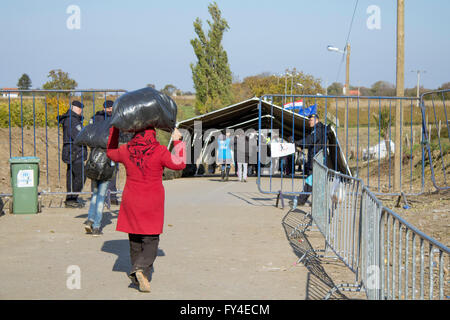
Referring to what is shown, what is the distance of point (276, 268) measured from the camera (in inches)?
266

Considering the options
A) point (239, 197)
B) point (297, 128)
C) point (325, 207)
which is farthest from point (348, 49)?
point (325, 207)

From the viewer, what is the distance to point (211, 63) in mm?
37281

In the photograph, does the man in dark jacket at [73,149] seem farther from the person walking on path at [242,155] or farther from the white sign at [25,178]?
the person walking on path at [242,155]

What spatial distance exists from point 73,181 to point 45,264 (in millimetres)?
4727

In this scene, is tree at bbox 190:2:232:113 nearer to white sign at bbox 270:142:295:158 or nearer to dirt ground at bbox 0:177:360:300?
white sign at bbox 270:142:295:158

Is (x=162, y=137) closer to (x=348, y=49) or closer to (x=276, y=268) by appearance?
(x=276, y=268)

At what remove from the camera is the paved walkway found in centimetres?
575

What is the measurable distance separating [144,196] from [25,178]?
575cm

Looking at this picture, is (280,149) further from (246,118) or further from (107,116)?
(246,118)

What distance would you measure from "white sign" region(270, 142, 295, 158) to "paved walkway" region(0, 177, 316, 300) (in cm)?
204

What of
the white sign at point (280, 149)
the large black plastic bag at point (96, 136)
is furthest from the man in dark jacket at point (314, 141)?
the large black plastic bag at point (96, 136)

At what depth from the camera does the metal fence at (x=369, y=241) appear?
3793mm

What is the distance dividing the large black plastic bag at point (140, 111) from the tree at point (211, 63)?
30.2 m
